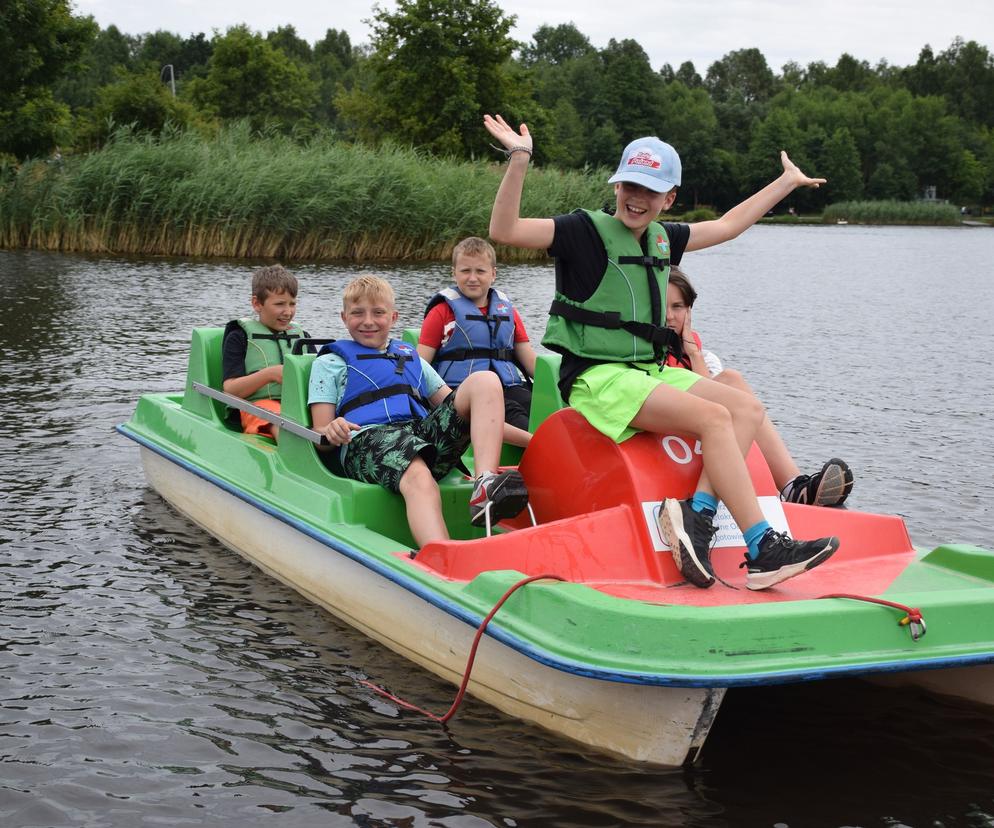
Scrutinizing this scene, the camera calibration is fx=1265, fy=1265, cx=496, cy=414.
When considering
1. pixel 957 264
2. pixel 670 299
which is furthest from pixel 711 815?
pixel 957 264

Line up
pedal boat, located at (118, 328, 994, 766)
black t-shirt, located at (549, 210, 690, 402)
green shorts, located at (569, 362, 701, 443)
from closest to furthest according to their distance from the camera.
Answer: pedal boat, located at (118, 328, 994, 766)
green shorts, located at (569, 362, 701, 443)
black t-shirt, located at (549, 210, 690, 402)

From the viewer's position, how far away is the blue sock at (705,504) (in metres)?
4.62

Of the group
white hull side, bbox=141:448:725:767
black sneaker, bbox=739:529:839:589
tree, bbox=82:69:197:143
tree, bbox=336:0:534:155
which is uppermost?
tree, bbox=336:0:534:155

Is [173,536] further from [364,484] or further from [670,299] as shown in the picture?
[670,299]

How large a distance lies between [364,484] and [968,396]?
29.0 feet

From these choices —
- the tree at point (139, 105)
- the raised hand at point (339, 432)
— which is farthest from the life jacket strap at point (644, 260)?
the tree at point (139, 105)

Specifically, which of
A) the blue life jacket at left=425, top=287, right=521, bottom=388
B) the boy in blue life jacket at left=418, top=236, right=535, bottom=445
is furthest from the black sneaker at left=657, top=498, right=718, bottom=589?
the blue life jacket at left=425, top=287, right=521, bottom=388

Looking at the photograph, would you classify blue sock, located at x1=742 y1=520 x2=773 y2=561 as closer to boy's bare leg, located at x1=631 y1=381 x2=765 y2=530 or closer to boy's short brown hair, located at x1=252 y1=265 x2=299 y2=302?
boy's bare leg, located at x1=631 y1=381 x2=765 y2=530

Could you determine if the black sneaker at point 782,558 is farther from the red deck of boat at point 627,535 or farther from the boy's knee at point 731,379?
the boy's knee at point 731,379

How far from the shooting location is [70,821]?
3861 mm

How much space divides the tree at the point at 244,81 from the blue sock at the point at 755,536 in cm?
6036

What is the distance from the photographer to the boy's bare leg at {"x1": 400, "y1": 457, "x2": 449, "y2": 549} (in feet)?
17.0

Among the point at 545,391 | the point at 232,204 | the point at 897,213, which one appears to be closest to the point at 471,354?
the point at 545,391

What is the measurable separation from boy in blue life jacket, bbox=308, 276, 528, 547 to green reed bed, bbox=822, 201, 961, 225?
220 ft
